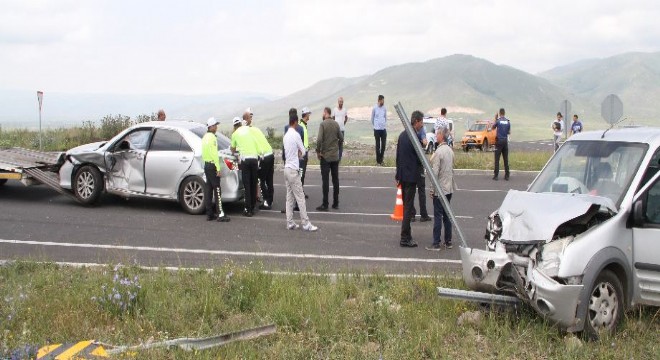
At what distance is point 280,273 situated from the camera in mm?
7824

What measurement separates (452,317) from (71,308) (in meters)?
3.79

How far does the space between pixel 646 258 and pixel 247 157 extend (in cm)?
776

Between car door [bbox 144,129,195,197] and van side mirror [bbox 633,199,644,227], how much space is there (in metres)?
8.53

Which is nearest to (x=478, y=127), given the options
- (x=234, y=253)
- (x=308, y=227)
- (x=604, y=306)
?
(x=308, y=227)

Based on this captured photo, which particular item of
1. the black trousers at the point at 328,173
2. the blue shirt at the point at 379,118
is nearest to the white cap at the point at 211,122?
the black trousers at the point at 328,173

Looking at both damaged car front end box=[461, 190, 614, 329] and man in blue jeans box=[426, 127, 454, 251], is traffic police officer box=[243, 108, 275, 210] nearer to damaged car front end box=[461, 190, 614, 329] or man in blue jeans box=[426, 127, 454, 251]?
man in blue jeans box=[426, 127, 454, 251]

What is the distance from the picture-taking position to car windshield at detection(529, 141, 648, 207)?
6.77 metres

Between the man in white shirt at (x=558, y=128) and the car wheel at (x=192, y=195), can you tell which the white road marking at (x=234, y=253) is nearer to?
the car wheel at (x=192, y=195)

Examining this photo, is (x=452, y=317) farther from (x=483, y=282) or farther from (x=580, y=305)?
(x=580, y=305)

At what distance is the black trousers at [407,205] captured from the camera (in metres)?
10.1

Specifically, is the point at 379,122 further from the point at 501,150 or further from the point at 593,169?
the point at 593,169

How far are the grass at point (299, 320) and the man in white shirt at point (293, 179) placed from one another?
3.67m

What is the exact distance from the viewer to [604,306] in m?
6.06

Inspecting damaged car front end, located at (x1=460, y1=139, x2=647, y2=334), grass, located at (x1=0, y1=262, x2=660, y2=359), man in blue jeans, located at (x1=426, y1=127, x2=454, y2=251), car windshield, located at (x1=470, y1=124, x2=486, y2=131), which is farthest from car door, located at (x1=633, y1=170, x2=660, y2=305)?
car windshield, located at (x1=470, y1=124, x2=486, y2=131)
